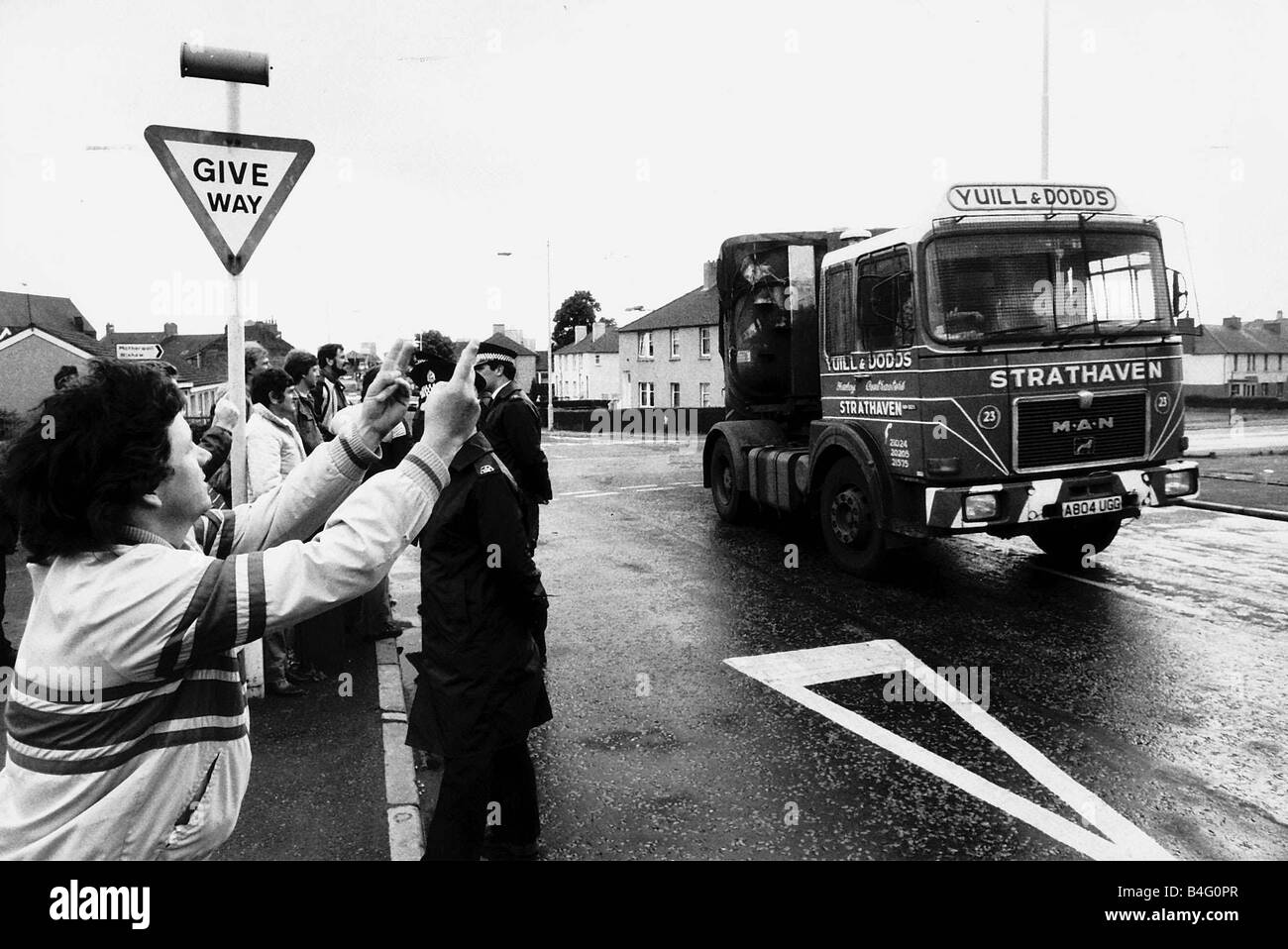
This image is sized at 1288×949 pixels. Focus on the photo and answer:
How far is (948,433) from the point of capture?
7.36 m

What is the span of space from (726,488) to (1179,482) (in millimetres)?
5625

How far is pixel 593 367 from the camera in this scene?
79.2 m

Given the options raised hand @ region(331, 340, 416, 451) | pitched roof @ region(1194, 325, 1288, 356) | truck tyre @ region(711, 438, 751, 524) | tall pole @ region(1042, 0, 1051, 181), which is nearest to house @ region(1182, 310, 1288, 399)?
pitched roof @ region(1194, 325, 1288, 356)

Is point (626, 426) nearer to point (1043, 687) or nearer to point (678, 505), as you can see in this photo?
point (678, 505)

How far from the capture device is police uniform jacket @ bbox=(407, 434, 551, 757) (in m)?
3.44

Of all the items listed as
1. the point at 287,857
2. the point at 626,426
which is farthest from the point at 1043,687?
the point at 626,426

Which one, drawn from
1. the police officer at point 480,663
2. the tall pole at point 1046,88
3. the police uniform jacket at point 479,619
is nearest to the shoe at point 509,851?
the police officer at point 480,663

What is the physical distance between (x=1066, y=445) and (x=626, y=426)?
1379 inches

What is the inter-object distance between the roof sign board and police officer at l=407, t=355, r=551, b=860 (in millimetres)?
5572

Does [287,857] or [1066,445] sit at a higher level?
[1066,445]

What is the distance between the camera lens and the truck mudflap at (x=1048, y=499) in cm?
722

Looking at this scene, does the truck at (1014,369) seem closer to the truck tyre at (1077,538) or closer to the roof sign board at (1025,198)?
the roof sign board at (1025,198)

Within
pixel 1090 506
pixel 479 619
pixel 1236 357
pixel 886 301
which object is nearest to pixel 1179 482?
pixel 1090 506

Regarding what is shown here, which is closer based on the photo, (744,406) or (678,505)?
(744,406)
